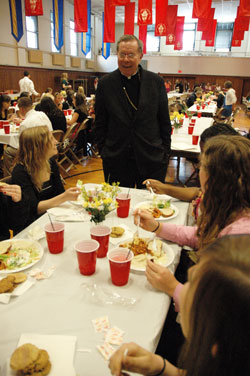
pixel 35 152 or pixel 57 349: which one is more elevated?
pixel 35 152

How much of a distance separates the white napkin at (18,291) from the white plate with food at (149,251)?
0.46m

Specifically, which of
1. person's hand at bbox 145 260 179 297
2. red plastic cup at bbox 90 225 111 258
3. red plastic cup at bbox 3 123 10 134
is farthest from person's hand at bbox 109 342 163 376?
red plastic cup at bbox 3 123 10 134

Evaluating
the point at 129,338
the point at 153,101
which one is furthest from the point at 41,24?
the point at 129,338

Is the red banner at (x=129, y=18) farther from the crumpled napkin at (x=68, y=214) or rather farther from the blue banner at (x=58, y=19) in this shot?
the crumpled napkin at (x=68, y=214)

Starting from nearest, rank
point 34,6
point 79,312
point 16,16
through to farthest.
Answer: point 79,312 → point 34,6 → point 16,16

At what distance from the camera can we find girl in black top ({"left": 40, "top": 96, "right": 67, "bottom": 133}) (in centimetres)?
503

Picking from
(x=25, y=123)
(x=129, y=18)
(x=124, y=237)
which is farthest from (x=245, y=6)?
(x=124, y=237)

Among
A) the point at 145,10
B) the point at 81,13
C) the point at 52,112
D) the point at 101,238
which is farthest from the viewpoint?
the point at 81,13

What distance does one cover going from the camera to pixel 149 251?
1.47 meters

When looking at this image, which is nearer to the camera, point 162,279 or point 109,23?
point 162,279

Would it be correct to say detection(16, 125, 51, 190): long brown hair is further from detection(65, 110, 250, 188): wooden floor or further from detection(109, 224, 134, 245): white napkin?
detection(65, 110, 250, 188): wooden floor

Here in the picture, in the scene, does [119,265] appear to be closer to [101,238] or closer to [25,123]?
[101,238]

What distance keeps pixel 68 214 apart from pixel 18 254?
513mm

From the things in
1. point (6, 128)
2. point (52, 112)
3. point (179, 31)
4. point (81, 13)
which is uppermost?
point (179, 31)
